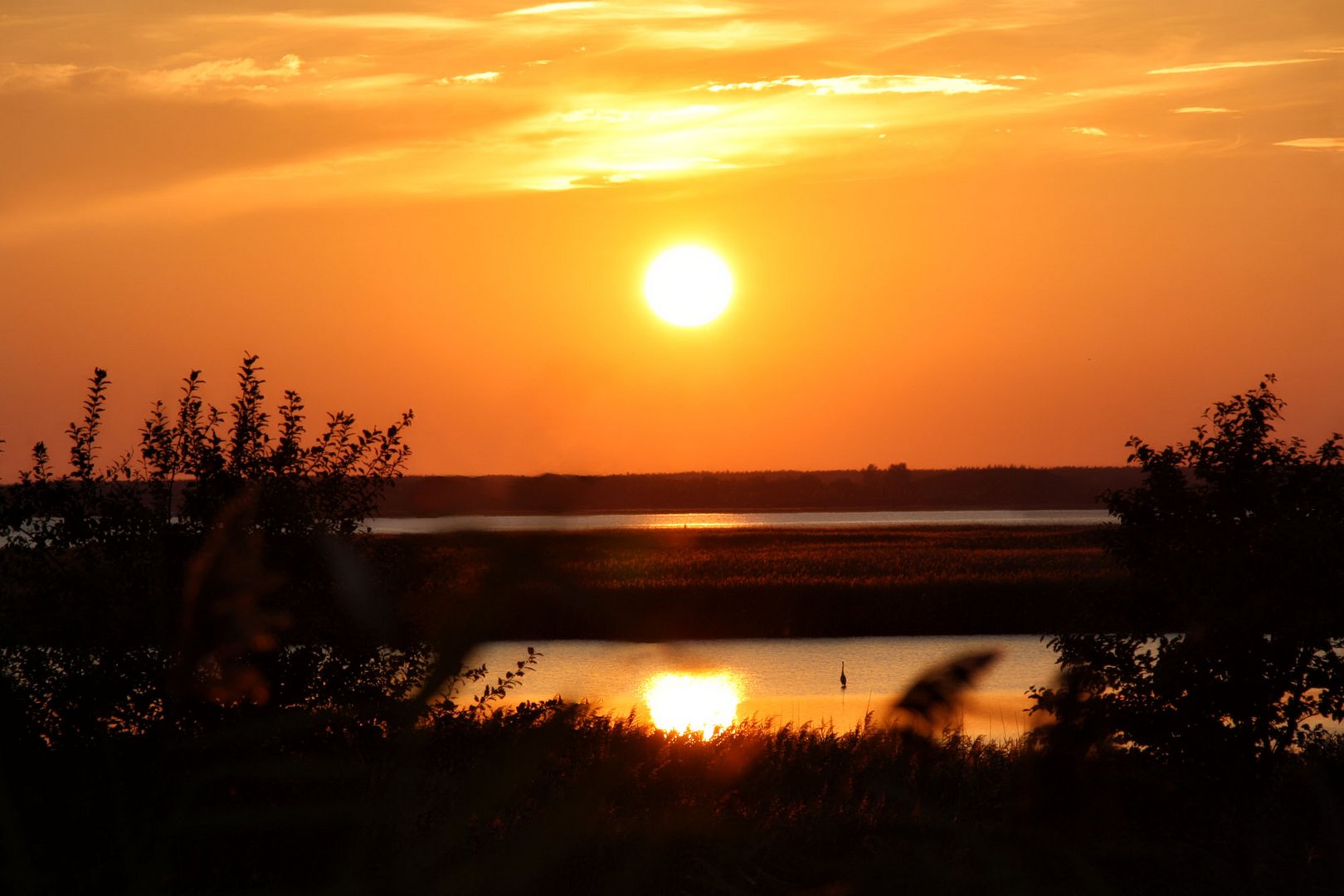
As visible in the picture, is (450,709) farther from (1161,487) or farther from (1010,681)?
(1010,681)

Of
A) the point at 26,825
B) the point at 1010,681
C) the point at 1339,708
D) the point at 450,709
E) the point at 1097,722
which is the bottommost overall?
the point at 1010,681

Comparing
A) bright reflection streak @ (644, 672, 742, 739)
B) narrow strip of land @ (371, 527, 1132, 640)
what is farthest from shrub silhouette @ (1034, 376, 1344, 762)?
bright reflection streak @ (644, 672, 742, 739)

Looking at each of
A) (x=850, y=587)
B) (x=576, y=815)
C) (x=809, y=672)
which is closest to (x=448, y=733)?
(x=576, y=815)

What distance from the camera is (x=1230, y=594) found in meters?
11.3

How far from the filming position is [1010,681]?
31.6 metres

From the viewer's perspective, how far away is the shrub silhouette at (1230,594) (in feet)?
37.3

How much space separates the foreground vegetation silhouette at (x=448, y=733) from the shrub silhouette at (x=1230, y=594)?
0.04 metres

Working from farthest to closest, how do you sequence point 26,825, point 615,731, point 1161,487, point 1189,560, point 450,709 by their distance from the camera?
point 615,731, point 1161,487, point 1189,560, point 450,709, point 26,825

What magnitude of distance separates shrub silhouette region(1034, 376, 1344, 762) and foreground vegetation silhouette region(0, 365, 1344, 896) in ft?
0.13

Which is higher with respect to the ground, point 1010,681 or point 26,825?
point 26,825

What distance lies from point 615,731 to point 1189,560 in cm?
1086

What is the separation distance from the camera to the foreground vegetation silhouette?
3.86 ft

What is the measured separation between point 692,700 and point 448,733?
75.8 ft

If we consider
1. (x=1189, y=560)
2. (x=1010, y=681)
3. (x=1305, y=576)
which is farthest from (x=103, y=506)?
(x=1010, y=681)
